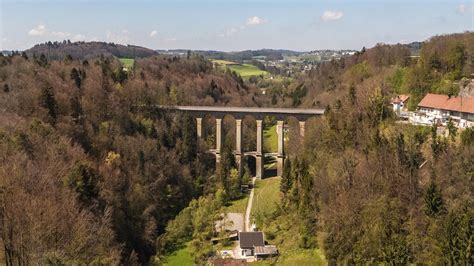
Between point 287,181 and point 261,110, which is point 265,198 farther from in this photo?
point 261,110

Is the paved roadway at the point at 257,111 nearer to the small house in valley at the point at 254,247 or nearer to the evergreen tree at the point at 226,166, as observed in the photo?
the evergreen tree at the point at 226,166

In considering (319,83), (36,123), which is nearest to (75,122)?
(36,123)

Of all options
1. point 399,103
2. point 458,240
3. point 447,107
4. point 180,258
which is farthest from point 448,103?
point 180,258

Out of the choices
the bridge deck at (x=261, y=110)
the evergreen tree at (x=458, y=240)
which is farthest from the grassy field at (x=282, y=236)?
the bridge deck at (x=261, y=110)

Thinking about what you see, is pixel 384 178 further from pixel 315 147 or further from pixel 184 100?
pixel 184 100

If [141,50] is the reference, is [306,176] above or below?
below

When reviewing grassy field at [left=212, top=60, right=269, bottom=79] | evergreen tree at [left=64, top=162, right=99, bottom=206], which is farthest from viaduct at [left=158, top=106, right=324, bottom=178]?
grassy field at [left=212, top=60, right=269, bottom=79]

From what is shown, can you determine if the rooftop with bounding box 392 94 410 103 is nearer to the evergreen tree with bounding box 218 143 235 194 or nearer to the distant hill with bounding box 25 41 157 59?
the evergreen tree with bounding box 218 143 235 194

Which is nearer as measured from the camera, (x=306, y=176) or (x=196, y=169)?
(x=306, y=176)
